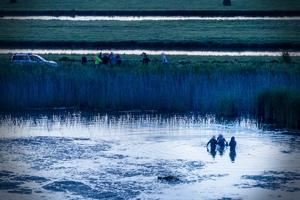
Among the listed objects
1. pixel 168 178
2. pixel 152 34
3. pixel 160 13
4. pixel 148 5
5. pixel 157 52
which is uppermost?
pixel 148 5

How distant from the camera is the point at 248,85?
23.4 meters

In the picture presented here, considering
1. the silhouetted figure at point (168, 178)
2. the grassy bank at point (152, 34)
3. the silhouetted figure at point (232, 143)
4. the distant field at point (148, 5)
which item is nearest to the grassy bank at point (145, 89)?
the silhouetted figure at point (232, 143)

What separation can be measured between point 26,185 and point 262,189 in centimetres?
437

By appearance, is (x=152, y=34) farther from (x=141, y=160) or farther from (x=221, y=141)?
(x=141, y=160)

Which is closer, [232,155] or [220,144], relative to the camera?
[232,155]

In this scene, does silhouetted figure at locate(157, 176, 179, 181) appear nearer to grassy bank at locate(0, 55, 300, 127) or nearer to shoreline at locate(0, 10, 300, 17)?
grassy bank at locate(0, 55, 300, 127)

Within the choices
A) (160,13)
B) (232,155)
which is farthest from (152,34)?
(232,155)

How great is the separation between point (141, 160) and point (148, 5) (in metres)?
58.1

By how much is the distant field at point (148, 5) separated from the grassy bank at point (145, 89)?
45761 millimetres

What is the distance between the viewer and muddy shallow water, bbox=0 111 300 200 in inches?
539

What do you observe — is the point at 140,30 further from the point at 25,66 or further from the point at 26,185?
the point at 26,185

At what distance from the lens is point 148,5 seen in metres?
73.1

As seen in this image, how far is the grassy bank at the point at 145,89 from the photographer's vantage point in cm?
2255

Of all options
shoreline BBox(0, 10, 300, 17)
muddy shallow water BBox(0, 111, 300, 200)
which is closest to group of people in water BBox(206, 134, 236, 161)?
muddy shallow water BBox(0, 111, 300, 200)
